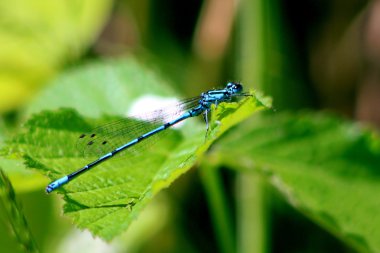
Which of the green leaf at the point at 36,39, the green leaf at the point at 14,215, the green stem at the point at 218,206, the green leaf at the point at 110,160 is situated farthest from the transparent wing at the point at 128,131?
the green leaf at the point at 36,39

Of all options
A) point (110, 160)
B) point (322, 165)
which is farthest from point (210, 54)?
point (110, 160)

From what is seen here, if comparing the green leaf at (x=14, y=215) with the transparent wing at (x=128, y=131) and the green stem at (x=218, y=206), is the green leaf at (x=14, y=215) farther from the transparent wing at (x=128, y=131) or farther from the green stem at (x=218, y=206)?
the green stem at (x=218, y=206)

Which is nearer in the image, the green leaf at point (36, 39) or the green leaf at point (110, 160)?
the green leaf at point (110, 160)

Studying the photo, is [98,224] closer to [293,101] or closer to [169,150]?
[169,150]

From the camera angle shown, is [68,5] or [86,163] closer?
[86,163]

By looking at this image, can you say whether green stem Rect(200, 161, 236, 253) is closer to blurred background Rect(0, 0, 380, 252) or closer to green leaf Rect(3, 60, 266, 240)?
green leaf Rect(3, 60, 266, 240)

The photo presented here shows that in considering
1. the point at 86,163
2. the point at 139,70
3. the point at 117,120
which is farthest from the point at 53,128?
the point at 139,70

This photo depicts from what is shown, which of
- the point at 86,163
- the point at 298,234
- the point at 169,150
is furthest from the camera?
→ the point at 298,234

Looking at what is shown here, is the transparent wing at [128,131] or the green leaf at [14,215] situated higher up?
the transparent wing at [128,131]
